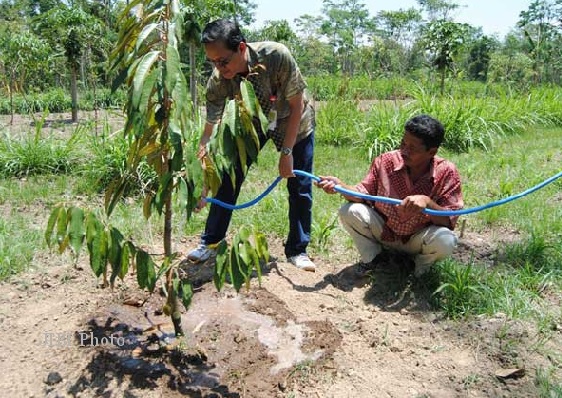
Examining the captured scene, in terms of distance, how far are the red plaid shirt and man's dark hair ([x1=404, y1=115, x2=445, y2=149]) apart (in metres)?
0.19

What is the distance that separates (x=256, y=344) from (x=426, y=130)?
1.28 meters

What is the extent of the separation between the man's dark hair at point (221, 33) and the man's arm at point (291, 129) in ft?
1.67

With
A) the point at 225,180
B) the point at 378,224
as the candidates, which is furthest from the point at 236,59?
the point at 378,224

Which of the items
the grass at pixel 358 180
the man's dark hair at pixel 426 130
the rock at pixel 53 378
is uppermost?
the man's dark hair at pixel 426 130

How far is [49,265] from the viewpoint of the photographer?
2.98 meters


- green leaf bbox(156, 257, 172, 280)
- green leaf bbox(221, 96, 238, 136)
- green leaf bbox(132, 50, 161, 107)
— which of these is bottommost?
green leaf bbox(156, 257, 172, 280)

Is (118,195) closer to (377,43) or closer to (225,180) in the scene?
(225,180)

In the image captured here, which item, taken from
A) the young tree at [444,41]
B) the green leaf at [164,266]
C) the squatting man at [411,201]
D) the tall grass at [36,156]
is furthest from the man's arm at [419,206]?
the young tree at [444,41]

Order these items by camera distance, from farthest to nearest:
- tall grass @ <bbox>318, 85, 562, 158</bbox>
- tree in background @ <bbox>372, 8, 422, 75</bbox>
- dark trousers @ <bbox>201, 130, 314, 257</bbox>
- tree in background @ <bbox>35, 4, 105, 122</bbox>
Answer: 1. tree in background @ <bbox>372, 8, 422, 75</bbox>
2. tree in background @ <bbox>35, 4, 105, 122</bbox>
3. tall grass @ <bbox>318, 85, 562, 158</bbox>
4. dark trousers @ <bbox>201, 130, 314, 257</bbox>

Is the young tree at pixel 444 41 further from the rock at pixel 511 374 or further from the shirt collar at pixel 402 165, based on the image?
the rock at pixel 511 374

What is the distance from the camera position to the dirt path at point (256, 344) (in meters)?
2.04

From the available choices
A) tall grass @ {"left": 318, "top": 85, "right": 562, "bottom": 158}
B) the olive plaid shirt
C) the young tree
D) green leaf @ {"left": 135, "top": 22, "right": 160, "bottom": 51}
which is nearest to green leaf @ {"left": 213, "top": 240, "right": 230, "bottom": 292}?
green leaf @ {"left": 135, "top": 22, "right": 160, "bottom": 51}

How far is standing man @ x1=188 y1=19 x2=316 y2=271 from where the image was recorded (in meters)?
2.30

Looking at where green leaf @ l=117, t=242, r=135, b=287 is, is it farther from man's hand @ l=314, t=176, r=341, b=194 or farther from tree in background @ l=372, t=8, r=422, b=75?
tree in background @ l=372, t=8, r=422, b=75
